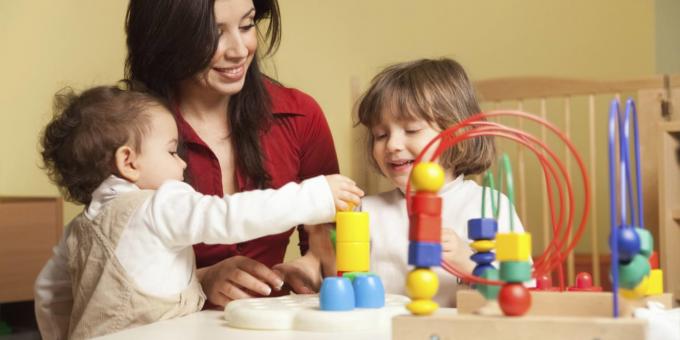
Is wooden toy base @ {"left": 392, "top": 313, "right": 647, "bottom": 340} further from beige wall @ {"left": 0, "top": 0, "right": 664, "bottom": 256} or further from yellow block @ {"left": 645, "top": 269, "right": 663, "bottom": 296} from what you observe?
beige wall @ {"left": 0, "top": 0, "right": 664, "bottom": 256}

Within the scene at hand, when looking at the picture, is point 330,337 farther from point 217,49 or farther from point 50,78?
point 50,78

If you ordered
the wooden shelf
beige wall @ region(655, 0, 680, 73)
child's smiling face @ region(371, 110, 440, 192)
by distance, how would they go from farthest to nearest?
beige wall @ region(655, 0, 680, 73), the wooden shelf, child's smiling face @ region(371, 110, 440, 192)

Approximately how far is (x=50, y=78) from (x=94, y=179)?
1310 mm

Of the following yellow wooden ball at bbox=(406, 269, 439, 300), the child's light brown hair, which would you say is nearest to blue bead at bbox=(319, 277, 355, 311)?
yellow wooden ball at bbox=(406, 269, 439, 300)

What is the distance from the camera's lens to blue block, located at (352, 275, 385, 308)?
3.21 feet

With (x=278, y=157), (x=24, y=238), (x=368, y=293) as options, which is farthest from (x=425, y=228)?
(x=24, y=238)

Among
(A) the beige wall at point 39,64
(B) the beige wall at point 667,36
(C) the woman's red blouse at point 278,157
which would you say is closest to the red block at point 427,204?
(C) the woman's red blouse at point 278,157

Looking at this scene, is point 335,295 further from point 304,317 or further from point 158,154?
point 158,154

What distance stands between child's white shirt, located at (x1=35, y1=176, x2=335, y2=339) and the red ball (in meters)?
0.41

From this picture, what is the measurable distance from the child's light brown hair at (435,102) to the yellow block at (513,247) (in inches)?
28.9

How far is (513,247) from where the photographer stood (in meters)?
0.72

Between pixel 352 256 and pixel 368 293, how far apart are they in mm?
94

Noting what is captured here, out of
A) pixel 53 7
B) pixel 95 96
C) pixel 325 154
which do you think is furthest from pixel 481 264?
pixel 53 7

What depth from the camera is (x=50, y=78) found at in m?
2.43
